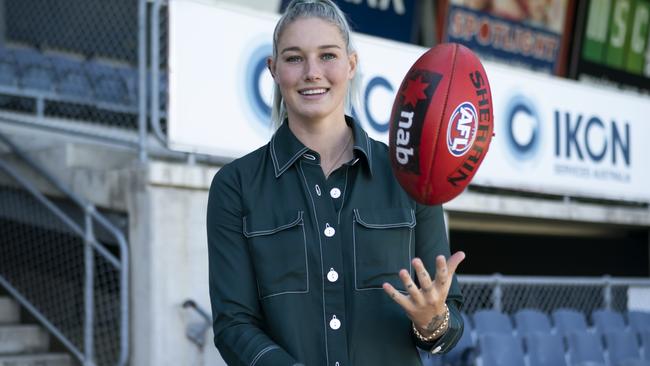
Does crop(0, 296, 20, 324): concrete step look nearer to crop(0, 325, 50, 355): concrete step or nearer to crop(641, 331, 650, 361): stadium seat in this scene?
crop(0, 325, 50, 355): concrete step

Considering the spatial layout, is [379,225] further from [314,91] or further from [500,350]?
[500,350]

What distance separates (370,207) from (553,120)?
24.7ft

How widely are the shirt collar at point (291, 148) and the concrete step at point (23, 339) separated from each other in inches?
201

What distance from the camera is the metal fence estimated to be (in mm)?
8430

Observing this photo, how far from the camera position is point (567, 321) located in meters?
8.10

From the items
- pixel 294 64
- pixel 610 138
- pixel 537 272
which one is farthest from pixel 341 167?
pixel 537 272

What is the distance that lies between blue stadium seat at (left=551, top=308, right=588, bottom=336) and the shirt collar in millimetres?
6384

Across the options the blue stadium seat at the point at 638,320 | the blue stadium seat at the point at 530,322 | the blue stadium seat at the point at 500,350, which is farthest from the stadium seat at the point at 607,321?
the blue stadium seat at the point at 500,350

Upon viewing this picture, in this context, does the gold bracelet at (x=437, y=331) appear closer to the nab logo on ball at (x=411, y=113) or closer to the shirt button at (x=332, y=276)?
the shirt button at (x=332, y=276)

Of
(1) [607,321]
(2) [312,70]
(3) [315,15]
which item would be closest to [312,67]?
(2) [312,70]

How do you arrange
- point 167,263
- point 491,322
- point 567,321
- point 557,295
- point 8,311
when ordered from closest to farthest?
point 167,263
point 8,311
point 491,322
point 567,321
point 557,295

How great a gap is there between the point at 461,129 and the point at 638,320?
24.3ft

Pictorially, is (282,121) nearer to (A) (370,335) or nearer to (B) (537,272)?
(A) (370,335)

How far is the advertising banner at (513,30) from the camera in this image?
13203 mm
